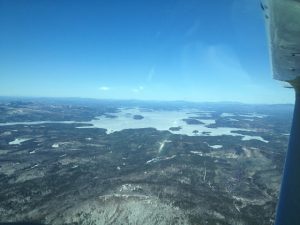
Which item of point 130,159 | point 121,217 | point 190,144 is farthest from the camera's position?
point 190,144

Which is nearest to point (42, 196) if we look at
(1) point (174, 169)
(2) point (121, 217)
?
(2) point (121, 217)

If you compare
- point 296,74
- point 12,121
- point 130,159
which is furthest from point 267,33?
point 12,121

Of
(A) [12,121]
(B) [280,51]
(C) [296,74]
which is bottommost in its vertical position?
(A) [12,121]

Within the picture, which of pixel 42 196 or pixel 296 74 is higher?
pixel 296 74

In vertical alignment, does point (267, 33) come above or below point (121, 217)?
above

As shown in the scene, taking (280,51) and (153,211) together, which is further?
(153,211)

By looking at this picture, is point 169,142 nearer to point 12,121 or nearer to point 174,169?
point 174,169

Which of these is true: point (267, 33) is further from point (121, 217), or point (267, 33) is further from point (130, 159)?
point (130, 159)

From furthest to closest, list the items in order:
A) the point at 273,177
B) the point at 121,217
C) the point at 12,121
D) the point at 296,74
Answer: the point at 12,121
the point at 273,177
the point at 121,217
the point at 296,74

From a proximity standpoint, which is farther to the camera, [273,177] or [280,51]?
[273,177]
